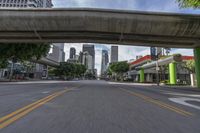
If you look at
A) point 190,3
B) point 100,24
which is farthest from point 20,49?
point 190,3

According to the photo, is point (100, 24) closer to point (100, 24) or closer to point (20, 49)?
point (100, 24)

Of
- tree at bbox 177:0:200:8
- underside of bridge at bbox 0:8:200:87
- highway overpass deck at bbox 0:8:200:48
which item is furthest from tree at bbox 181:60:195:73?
tree at bbox 177:0:200:8

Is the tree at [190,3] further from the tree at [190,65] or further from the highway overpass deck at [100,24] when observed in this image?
the tree at [190,65]

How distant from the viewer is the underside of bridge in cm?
2325

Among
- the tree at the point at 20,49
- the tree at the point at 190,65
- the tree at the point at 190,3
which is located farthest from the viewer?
the tree at the point at 190,65

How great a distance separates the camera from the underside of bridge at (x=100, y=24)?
76.3ft

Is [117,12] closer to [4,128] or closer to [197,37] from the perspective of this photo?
[197,37]

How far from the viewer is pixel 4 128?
4406 mm

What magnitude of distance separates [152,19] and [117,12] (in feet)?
13.3

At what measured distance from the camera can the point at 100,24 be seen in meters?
24.2

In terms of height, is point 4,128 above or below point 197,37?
below

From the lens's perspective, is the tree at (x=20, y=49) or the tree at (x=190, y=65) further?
the tree at (x=190, y=65)

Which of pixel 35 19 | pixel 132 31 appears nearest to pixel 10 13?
pixel 35 19

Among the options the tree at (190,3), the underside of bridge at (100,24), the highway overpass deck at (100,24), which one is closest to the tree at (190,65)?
the highway overpass deck at (100,24)
